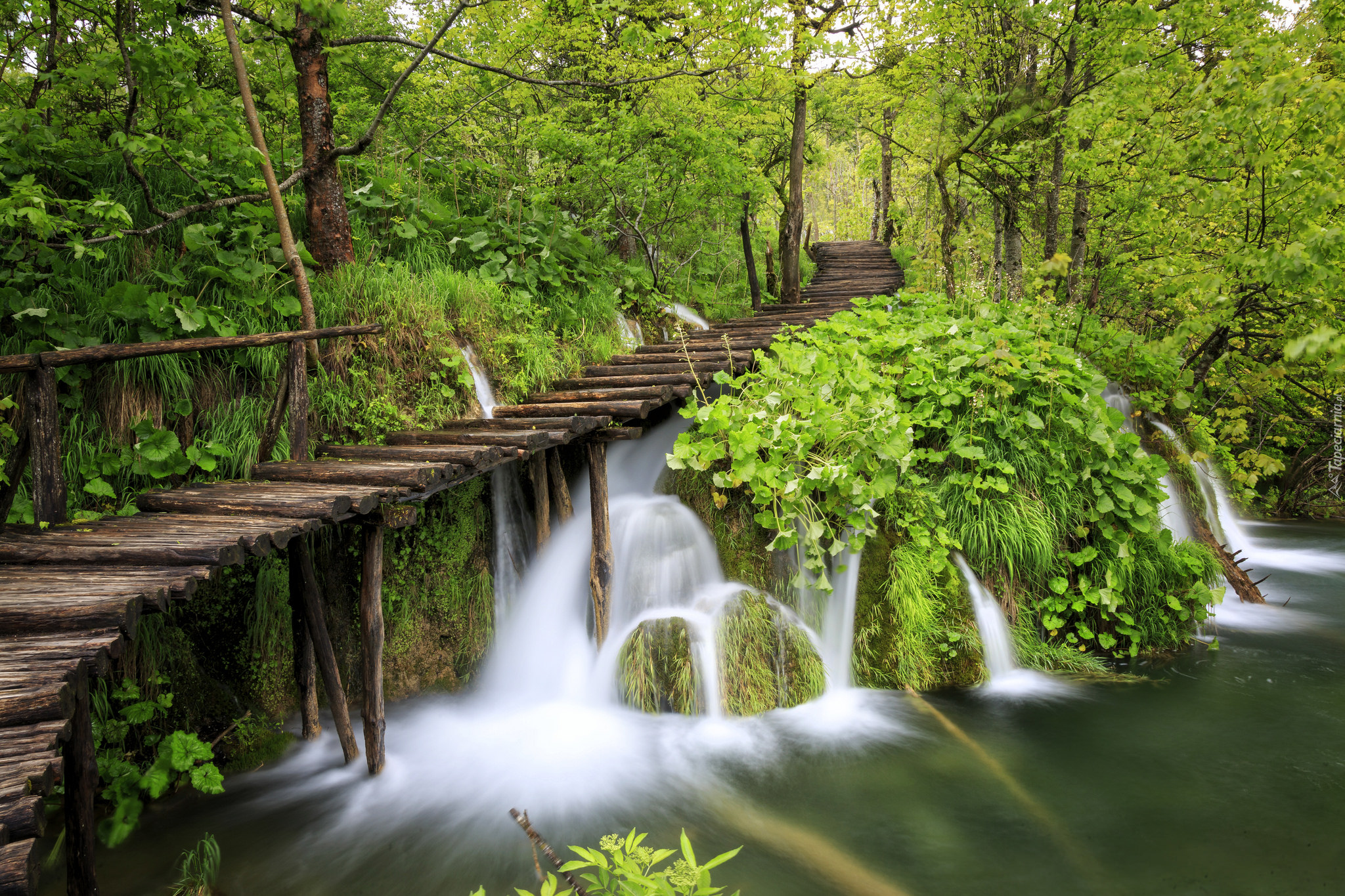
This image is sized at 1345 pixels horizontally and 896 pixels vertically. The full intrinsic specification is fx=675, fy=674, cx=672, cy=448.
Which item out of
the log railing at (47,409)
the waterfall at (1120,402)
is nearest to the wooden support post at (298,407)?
the log railing at (47,409)

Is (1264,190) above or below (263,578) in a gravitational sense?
above

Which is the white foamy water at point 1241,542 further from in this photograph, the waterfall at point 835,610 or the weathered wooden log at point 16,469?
the weathered wooden log at point 16,469

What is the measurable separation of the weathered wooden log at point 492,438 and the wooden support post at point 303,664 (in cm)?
124

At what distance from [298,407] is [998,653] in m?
5.89

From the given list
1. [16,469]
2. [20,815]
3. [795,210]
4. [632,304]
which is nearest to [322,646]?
[16,469]

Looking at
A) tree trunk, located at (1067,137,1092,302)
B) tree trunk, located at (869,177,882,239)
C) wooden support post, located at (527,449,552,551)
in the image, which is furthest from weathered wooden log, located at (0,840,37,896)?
tree trunk, located at (869,177,882,239)

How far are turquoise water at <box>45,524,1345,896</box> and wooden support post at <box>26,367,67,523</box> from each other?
2.11m

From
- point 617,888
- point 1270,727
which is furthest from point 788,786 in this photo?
point 1270,727

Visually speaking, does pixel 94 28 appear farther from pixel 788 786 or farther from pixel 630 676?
→ pixel 788 786

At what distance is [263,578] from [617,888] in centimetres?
414

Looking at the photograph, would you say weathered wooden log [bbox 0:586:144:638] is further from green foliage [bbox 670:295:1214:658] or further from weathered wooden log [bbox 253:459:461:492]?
green foliage [bbox 670:295:1214:658]

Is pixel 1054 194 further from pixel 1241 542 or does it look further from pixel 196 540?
pixel 196 540

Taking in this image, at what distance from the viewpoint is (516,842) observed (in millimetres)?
4184

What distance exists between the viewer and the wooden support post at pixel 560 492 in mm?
6367
